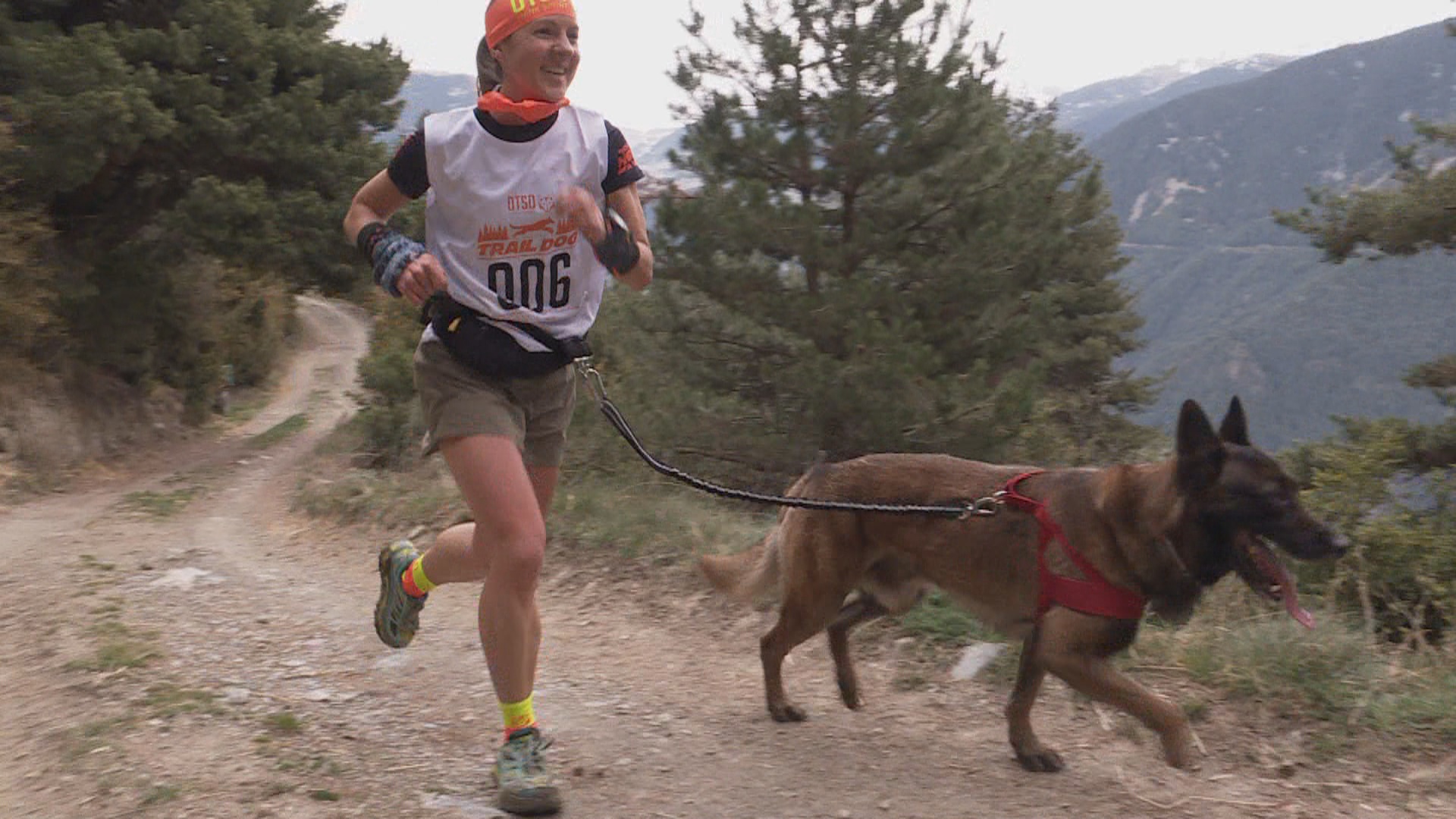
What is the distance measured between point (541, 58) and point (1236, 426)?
2.34 meters

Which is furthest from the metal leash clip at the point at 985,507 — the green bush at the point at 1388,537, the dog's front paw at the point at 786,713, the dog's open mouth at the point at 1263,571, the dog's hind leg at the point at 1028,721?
the green bush at the point at 1388,537

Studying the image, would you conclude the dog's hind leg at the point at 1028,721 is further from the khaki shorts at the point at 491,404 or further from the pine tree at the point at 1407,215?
the pine tree at the point at 1407,215

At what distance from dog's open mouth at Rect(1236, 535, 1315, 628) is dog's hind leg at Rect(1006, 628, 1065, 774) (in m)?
0.68

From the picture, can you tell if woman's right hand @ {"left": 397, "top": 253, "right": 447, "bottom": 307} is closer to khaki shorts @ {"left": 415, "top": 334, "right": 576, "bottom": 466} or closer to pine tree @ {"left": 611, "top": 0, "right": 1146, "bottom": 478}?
khaki shorts @ {"left": 415, "top": 334, "right": 576, "bottom": 466}

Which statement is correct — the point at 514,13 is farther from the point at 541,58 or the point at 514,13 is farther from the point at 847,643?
the point at 847,643

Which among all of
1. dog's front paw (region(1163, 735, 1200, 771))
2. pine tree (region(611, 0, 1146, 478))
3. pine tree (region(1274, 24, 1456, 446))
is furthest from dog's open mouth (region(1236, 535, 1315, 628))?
pine tree (region(1274, 24, 1456, 446))

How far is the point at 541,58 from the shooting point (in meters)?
2.88

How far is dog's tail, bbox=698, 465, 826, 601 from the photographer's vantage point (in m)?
4.00

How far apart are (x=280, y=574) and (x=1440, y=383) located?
1247 centimetres

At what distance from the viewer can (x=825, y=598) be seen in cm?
377

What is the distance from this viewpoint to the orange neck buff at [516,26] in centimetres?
284

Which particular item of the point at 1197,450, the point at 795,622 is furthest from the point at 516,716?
the point at 1197,450

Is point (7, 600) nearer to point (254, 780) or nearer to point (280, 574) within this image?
point (280, 574)

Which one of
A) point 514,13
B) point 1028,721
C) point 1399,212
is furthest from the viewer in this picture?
point 1399,212
